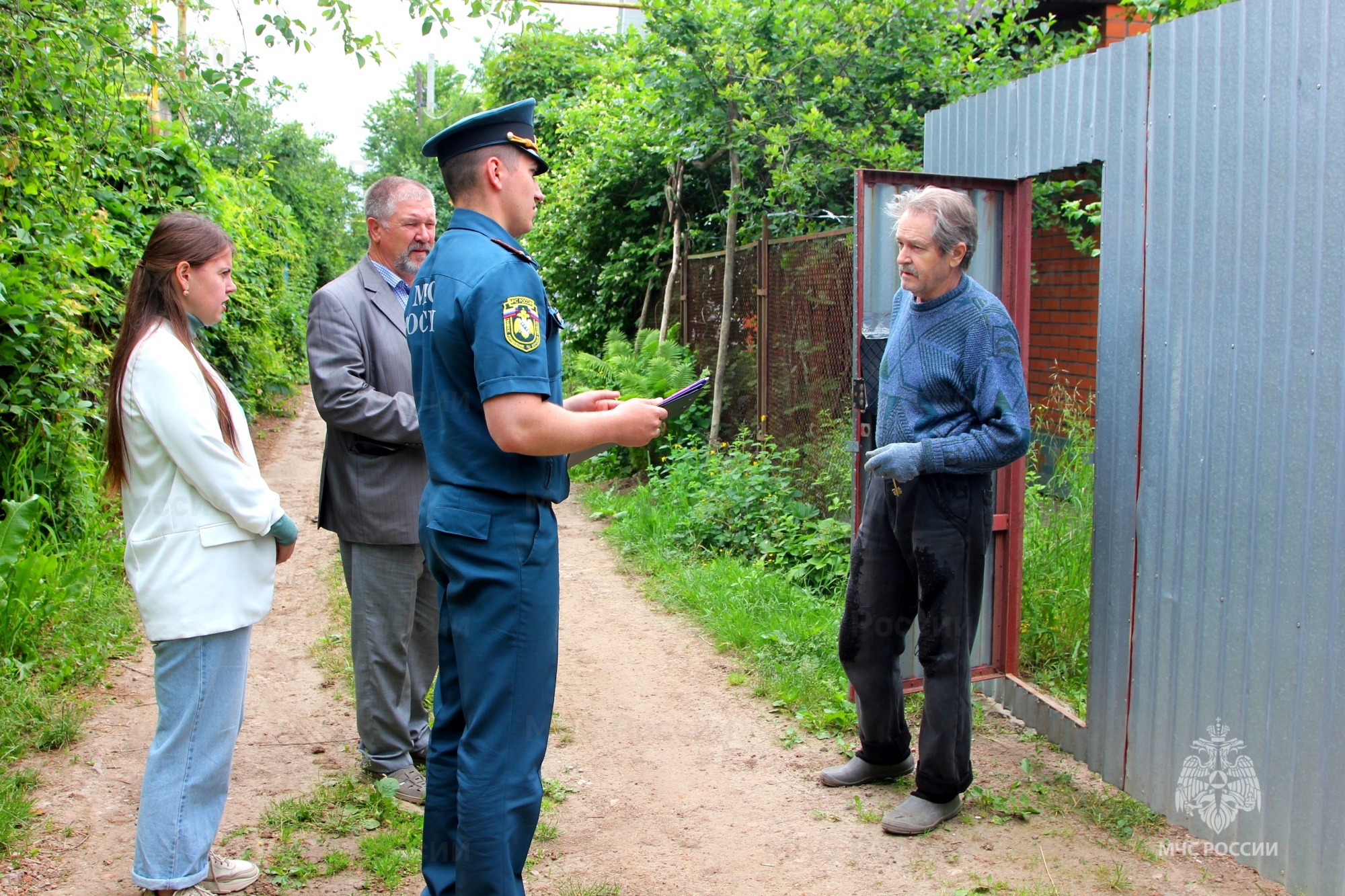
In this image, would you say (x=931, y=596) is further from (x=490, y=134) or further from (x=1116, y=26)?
(x=1116, y=26)

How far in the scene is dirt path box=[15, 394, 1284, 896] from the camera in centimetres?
328

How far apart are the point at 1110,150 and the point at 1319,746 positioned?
6.62 feet

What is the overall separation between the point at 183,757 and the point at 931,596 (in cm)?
232

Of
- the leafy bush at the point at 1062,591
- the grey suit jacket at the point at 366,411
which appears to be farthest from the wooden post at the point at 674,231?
the grey suit jacket at the point at 366,411

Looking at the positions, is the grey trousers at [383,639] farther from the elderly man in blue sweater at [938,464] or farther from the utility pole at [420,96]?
the utility pole at [420,96]

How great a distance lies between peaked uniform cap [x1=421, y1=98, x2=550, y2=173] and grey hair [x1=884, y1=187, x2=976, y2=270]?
4.38ft

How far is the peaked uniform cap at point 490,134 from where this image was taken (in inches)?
106

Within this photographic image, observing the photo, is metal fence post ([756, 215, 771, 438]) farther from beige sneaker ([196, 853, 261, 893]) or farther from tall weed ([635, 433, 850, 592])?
beige sneaker ([196, 853, 261, 893])

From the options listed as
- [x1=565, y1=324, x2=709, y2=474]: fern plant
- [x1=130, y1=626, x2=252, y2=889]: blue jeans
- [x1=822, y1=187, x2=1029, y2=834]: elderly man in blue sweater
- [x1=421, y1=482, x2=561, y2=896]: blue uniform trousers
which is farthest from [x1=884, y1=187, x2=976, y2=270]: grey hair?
[x1=565, y1=324, x2=709, y2=474]: fern plant

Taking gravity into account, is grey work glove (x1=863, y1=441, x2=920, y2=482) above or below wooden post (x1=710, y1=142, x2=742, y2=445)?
below

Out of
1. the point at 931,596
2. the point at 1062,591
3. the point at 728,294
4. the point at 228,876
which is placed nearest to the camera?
the point at 228,876

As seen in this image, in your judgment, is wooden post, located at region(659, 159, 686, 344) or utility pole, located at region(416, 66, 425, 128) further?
utility pole, located at region(416, 66, 425, 128)

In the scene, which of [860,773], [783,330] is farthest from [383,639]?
[783,330]

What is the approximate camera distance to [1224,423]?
3238 mm
